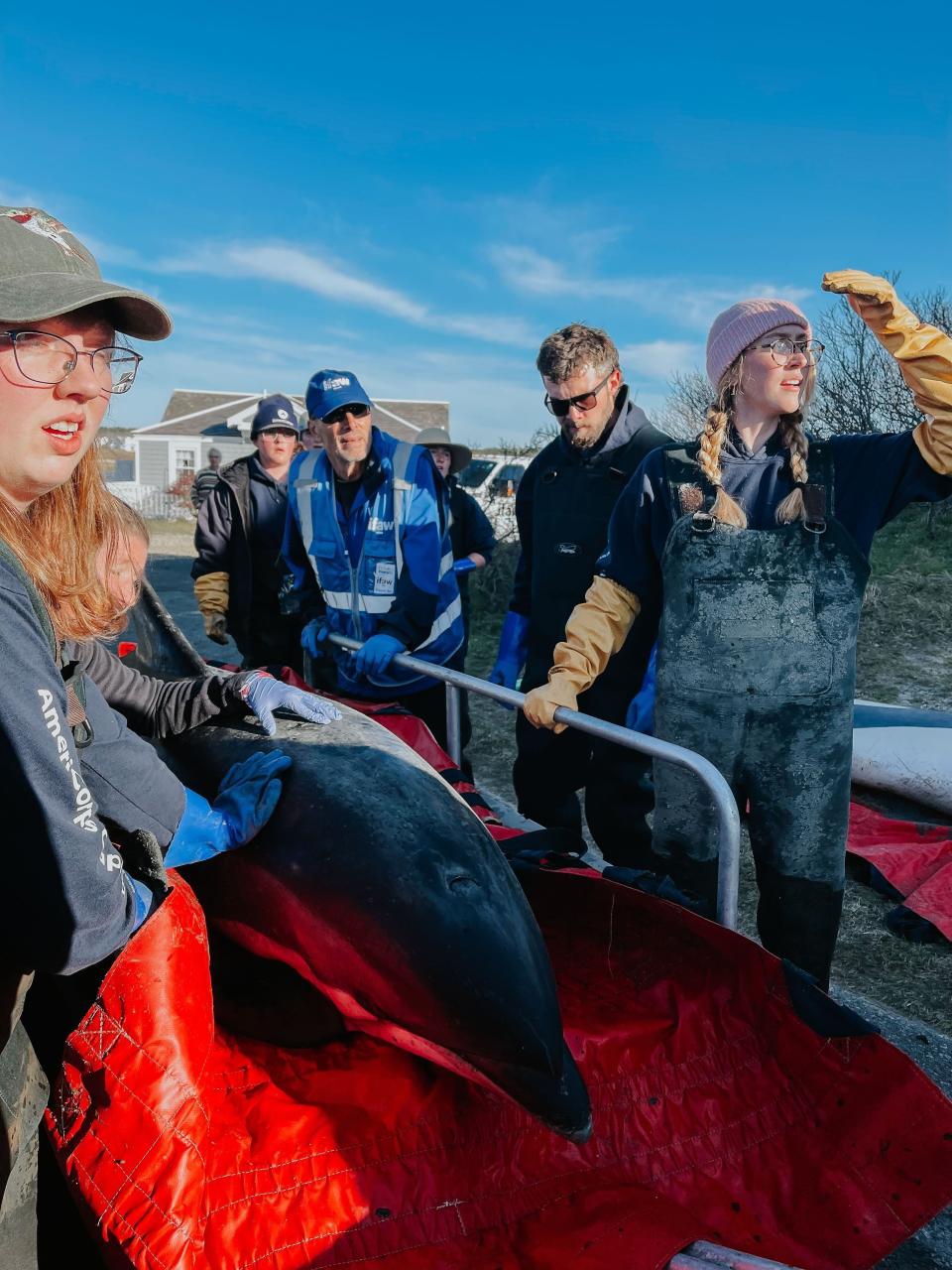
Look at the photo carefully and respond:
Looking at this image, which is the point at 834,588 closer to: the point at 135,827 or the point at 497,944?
the point at 497,944

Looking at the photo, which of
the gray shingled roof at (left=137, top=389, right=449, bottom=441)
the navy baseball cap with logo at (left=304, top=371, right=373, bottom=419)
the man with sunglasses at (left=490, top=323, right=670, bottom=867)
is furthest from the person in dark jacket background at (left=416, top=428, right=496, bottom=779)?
the gray shingled roof at (left=137, top=389, right=449, bottom=441)

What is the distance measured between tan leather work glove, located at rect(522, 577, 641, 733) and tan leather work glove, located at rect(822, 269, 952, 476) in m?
0.97

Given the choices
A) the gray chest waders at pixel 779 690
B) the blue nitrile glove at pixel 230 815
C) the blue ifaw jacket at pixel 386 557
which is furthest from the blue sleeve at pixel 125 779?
the blue ifaw jacket at pixel 386 557

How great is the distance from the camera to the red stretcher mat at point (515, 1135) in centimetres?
152

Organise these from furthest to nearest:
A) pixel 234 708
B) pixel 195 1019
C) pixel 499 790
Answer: pixel 499 790
pixel 234 708
pixel 195 1019

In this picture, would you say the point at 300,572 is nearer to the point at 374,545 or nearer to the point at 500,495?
the point at 374,545

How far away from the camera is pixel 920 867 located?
13.3 feet

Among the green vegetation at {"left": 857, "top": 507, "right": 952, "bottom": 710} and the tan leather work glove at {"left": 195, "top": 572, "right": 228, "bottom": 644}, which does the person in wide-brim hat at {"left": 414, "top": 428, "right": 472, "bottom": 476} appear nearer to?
the tan leather work glove at {"left": 195, "top": 572, "right": 228, "bottom": 644}

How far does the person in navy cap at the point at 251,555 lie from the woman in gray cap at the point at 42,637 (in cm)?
335

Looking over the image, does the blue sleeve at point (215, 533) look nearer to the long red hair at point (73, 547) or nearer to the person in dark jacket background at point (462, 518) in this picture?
the person in dark jacket background at point (462, 518)

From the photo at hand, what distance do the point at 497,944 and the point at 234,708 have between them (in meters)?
1.35

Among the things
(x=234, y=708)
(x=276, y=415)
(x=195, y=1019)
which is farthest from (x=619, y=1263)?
(x=276, y=415)

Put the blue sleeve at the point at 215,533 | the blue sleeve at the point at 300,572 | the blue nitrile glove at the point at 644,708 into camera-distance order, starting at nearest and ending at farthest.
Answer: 1. the blue nitrile glove at the point at 644,708
2. the blue sleeve at the point at 300,572
3. the blue sleeve at the point at 215,533

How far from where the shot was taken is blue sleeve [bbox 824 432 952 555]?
2314mm
